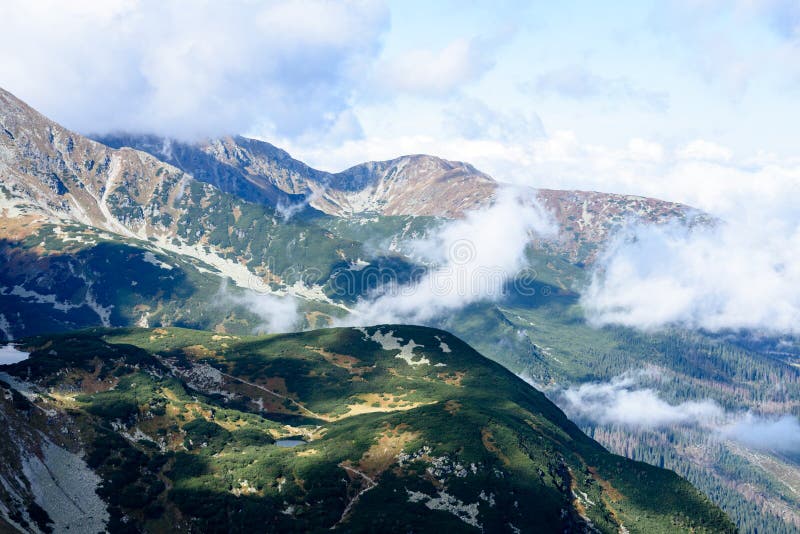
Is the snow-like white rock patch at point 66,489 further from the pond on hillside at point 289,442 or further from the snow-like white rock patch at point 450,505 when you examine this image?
the snow-like white rock patch at point 450,505

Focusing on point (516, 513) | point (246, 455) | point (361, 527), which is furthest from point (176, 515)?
point (516, 513)

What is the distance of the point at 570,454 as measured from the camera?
15338cm

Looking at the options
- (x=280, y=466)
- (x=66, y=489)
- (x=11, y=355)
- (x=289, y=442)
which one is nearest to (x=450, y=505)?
(x=280, y=466)

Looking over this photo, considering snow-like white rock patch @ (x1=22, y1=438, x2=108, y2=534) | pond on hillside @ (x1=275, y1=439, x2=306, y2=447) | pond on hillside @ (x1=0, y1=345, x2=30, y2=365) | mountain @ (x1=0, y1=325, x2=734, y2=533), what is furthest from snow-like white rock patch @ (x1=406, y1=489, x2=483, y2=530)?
pond on hillside @ (x1=0, y1=345, x2=30, y2=365)

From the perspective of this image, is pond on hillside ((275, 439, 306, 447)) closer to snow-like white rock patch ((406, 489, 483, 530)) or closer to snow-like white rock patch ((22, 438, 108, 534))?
snow-like white rock patch ((406, 489, 483, 530))

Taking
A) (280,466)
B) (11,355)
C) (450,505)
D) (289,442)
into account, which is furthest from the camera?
(11,355)

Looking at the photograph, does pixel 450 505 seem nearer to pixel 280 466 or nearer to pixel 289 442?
pixel 280 466

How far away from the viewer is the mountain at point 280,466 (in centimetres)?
9438

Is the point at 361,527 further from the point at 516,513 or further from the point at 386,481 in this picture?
the point at 516,513

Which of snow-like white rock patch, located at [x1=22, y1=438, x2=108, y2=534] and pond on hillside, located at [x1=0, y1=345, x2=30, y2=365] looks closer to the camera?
snow-like white rock patch, located at [x1=22, y1=438, x2=108, y2=534]

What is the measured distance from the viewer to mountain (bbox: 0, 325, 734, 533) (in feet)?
310

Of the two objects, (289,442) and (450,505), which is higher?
(450,505)

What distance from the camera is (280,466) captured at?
11556cm

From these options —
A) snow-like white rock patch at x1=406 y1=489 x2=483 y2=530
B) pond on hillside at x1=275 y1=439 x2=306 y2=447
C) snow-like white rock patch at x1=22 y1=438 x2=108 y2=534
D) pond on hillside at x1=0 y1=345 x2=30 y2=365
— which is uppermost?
pond on hillside at x1=0 y1=345 x2=30 y2=365
